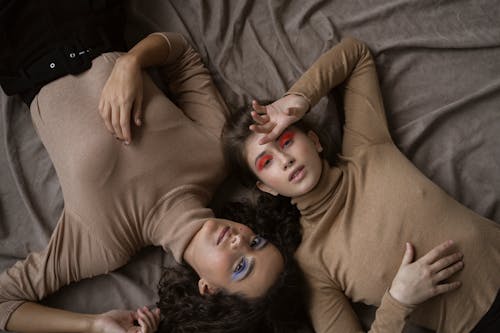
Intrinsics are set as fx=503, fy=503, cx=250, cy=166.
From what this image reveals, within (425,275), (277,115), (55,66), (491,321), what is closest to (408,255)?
(425,275)

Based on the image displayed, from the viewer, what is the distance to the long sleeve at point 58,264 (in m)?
1.30

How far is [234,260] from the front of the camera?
1154mm

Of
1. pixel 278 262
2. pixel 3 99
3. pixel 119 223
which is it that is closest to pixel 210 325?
pixel 278 262

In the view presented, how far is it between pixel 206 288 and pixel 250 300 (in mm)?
114

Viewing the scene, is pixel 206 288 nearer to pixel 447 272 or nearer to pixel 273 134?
pixel 273 134

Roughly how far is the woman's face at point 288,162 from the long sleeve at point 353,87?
0.14 m

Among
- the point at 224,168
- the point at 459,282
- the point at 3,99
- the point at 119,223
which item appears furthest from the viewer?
the point at 3,99

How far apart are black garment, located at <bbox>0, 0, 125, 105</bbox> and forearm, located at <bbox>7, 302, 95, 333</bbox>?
0.59 meters

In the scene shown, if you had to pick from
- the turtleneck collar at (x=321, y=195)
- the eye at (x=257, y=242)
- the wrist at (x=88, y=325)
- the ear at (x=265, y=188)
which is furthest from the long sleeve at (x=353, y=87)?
the wrist at (x=88, y=325)

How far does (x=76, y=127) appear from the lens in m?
1.29

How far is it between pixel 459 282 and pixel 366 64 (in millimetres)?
613

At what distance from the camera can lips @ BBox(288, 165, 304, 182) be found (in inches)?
46.1

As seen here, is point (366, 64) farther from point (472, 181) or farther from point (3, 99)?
point (3, 99)

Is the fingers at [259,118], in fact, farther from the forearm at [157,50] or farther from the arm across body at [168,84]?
the forearm at [157,50]
